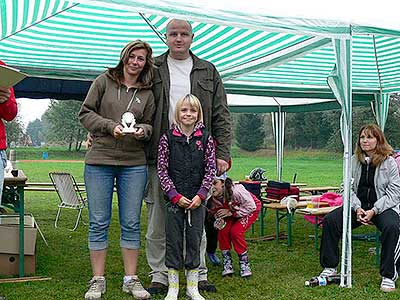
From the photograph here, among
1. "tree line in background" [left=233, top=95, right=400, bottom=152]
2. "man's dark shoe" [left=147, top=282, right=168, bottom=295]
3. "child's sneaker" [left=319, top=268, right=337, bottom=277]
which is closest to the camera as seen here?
"man's dark shoe" [left=147, top=282, right=168, bottom=295]

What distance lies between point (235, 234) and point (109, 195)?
1.23 meters

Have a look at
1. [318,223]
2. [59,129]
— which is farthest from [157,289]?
[59,129]

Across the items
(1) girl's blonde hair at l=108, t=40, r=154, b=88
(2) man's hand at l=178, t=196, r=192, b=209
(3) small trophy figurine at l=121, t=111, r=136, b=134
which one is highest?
(1) girl's blonde hair at l=108, t=40, r=154, b=88

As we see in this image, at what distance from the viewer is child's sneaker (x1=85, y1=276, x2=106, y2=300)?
3.49 meters

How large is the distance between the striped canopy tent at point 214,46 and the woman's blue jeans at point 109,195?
0.99 meters

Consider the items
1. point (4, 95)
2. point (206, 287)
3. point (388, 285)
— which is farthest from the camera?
point (388, 285)

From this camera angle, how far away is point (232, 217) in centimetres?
436

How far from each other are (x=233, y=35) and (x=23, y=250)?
292 cm

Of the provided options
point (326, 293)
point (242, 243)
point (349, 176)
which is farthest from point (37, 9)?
point (326, 293)

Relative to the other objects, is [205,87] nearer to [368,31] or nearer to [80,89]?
[368,31]

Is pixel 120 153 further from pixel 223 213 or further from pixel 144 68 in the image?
pixel 223 213

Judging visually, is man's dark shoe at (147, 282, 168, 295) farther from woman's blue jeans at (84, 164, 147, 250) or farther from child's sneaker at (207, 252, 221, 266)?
child's sneaker at (207, 252, 221, 266)

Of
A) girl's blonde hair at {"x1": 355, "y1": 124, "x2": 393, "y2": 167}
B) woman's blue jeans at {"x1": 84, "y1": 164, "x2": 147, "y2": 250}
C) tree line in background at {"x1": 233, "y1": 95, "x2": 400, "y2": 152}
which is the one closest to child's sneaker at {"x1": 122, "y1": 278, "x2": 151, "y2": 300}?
woman's blue jeans at {"x1": 84, "y1": 164, "x2": 147, "y2": 250}

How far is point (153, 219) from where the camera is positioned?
3.66 m
